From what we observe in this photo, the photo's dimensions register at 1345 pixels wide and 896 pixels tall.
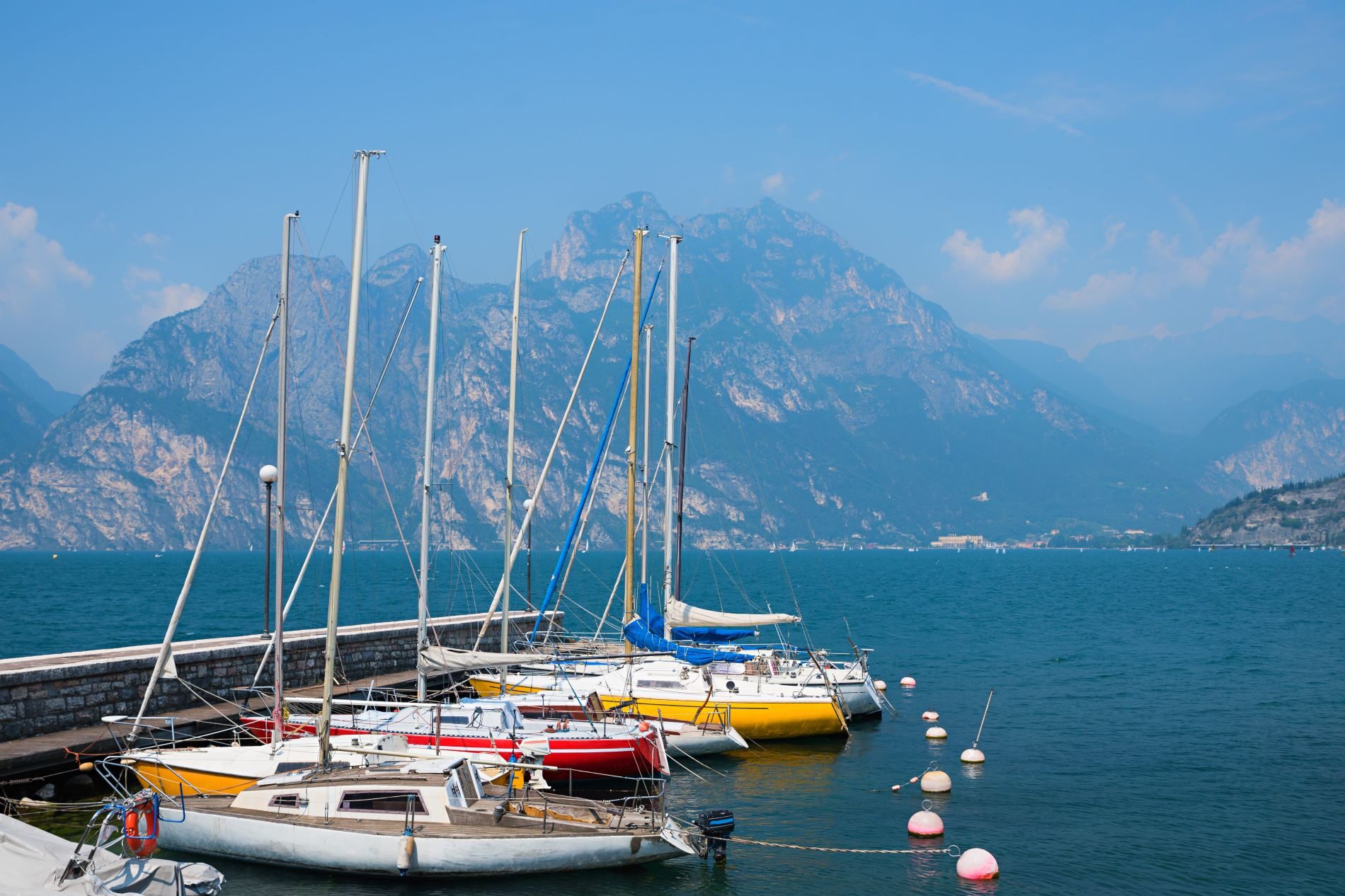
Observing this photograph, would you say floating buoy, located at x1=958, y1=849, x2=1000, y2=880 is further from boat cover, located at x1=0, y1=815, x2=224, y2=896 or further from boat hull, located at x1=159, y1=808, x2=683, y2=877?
boat cover, located at x1=0, y1=815, x2=224, y2=896

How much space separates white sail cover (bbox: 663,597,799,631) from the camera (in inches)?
1807

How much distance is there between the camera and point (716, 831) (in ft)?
82.0

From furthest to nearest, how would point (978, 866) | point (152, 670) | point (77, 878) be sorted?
point (152, 670)
point (978, 866)
point (77, 878)

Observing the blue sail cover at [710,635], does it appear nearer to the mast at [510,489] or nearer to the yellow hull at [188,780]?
the mast at [510,489]

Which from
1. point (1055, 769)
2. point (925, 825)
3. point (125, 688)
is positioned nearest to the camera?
point (925, 825)

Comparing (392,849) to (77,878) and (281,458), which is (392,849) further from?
(281,458)

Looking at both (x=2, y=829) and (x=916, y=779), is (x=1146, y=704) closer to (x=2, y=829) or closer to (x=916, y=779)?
(x=916, y=779)

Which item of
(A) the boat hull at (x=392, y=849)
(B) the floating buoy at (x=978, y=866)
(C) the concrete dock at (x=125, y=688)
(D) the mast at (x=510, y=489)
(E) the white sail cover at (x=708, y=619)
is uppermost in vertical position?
(D) the mast at (x=510, y=489)

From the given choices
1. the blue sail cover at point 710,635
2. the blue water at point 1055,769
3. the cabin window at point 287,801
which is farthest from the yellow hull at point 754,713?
the cabin window at point 287,801

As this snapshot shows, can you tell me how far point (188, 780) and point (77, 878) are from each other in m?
8.13

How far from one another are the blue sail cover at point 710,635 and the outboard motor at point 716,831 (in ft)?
70.1

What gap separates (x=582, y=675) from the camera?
40000 millimetres

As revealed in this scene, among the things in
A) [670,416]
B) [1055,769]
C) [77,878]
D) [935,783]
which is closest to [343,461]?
[77,878]

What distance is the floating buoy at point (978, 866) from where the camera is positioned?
25031 millimetres
